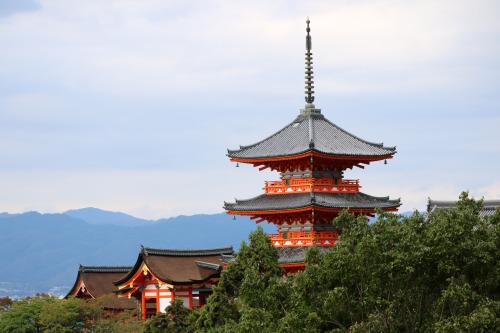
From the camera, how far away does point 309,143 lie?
5312cm

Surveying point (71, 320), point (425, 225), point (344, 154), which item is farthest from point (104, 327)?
point (425, 225)

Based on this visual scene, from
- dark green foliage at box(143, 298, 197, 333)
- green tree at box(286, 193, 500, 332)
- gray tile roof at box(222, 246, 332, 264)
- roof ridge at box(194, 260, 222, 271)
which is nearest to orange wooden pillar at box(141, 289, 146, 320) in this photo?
roof ridge at box(194, 260, 222, 271)

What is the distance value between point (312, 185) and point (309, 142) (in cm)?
216

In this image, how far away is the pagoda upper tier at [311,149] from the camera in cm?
5394

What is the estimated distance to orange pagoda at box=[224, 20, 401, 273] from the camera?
5328cm

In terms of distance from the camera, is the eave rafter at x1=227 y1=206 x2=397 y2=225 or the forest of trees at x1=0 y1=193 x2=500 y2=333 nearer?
the forest of trees at x1=0 y1=193 x2=500 y2=333

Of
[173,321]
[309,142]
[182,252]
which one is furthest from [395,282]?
[182,252]

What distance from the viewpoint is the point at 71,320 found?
60406mm

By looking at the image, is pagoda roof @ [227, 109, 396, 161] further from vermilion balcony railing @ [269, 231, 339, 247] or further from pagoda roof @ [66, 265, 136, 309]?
pagoda roof @ [66, 265, 136, 309]

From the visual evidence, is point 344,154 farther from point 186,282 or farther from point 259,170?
point 186,282

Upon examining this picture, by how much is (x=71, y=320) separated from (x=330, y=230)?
16.2m

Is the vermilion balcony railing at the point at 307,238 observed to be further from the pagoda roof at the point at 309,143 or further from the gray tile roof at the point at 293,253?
the pagoda roof at the point at 309,143

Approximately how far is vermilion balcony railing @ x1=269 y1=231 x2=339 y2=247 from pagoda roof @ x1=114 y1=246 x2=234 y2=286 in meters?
5.38

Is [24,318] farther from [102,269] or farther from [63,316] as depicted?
[102,269]
